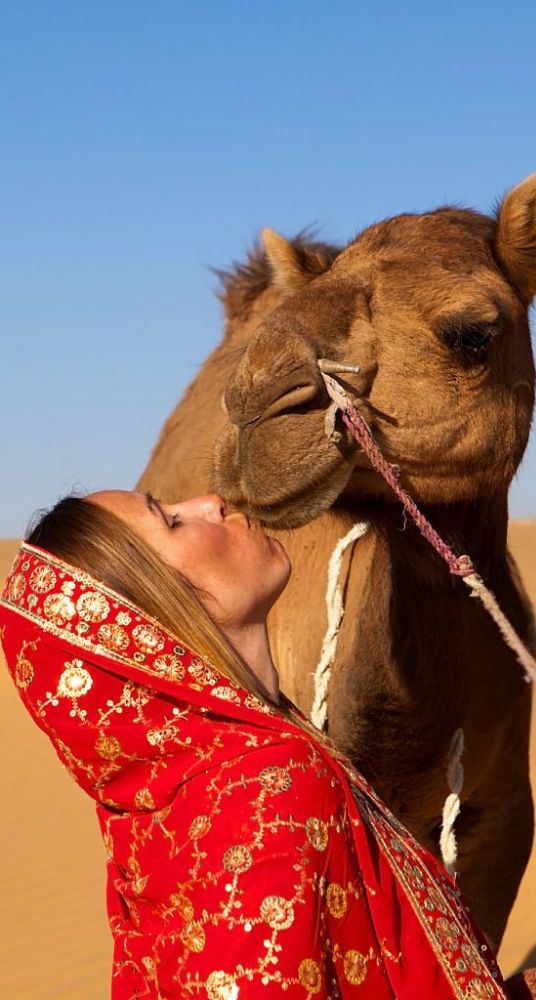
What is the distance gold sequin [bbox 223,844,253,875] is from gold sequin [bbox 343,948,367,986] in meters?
0.23

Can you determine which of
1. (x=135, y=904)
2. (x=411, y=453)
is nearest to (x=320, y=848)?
(x=135, y=904)

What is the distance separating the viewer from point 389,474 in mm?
3469

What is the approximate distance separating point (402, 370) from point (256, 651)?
1423mm

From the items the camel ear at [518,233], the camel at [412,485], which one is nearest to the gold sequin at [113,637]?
the camel at [412,485]

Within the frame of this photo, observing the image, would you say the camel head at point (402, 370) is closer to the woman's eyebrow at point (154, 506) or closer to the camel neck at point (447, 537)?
the camel neck at point (447, 537)

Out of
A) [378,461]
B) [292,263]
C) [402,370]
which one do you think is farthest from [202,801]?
[292,263]

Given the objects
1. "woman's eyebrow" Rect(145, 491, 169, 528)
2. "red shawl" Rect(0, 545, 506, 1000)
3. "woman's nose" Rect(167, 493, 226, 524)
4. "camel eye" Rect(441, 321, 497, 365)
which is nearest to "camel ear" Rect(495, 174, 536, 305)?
"camel eye" Rect(441, 321, 497, 365)

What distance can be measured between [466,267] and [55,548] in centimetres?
193

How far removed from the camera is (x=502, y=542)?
436 cm

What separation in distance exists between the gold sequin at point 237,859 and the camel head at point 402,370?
152cm

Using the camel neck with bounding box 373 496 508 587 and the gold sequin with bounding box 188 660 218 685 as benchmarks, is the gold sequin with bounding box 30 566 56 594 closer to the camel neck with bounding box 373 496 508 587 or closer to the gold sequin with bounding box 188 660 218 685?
the gold sequin with bounding box 188 660 218 685

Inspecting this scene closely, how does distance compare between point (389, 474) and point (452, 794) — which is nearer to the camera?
point (389, 474)

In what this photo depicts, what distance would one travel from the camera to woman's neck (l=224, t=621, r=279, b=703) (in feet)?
7.58

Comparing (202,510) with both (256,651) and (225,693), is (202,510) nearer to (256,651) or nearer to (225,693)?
(256,651)
